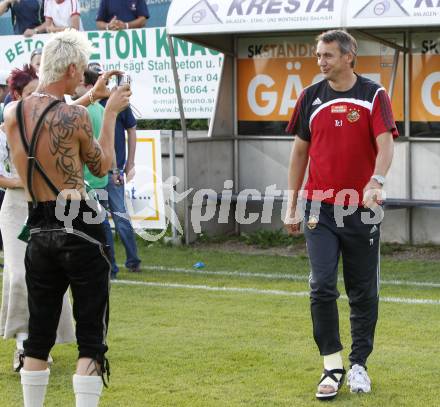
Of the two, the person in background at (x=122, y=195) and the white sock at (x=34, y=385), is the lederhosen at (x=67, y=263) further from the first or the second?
the person in background at (x=122, y=195)

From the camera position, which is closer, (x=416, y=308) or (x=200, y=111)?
(x=416, y=308)

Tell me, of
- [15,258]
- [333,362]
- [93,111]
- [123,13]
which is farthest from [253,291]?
[123,13]

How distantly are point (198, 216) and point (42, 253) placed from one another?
823 centimetres

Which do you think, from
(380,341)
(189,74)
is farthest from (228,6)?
(380,341)

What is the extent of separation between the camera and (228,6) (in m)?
12.7

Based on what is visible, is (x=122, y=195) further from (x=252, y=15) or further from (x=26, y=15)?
(x=26, y=15)

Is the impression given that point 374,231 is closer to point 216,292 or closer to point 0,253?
point 216,292

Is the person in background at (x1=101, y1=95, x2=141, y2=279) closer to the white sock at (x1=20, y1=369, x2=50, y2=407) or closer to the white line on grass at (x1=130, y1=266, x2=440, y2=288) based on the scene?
the white line on grass at (x1=130, y1=266, x2=440, y2=288)

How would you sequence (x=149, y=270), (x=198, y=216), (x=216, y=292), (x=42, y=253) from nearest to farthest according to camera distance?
(x=42, y=253)
(x=216, y=292)
(x=149, y=270)
(x=198, y=216)

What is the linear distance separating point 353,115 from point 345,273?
100 cm

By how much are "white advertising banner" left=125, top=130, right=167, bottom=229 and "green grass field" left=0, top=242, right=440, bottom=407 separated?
6.47 feet

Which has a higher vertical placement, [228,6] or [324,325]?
[228,6]

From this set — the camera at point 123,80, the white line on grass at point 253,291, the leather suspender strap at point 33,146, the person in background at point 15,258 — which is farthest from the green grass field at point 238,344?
the camera at point 123,80

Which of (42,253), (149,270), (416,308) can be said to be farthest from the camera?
(149,270)
